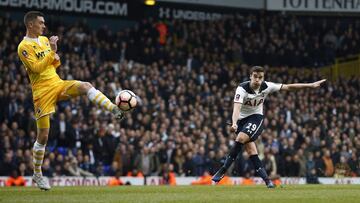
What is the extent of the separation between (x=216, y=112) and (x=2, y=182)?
8.86 metres

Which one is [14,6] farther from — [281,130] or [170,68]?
[281,130]

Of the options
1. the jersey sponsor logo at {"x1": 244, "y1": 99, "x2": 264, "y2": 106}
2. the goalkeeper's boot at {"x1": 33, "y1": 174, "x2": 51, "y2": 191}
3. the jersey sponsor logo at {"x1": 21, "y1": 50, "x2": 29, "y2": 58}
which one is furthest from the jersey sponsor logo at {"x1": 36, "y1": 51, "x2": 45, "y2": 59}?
the jersey sponsor logo at {"x1": 244, "y1": 99, "x2": 264, "y2": 106}

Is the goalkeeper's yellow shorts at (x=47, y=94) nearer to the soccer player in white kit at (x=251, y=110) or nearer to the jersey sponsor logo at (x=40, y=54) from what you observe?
the jersey sponsor logo at (x=40, y=54)

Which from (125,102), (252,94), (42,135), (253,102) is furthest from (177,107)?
→ (125,102)

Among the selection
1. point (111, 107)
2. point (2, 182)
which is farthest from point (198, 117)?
point (111, 107)

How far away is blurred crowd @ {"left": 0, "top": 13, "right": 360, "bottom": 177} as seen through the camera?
23781mm

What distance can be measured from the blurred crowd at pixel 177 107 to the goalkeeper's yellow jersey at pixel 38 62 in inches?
297

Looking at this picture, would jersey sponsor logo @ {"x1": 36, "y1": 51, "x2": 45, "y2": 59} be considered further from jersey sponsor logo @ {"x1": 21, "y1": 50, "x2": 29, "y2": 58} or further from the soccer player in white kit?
the soccer player in white kit

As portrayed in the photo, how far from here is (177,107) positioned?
27.3m

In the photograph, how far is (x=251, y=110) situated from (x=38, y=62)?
14.9 feet

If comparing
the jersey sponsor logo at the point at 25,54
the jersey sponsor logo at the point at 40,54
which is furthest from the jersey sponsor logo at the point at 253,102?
the jersey sponsor logo at the point at 25,54

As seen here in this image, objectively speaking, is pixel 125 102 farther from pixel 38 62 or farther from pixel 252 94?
pixel 252 94

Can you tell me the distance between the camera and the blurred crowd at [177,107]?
936 inches

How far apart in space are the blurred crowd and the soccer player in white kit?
4433 millimetres
